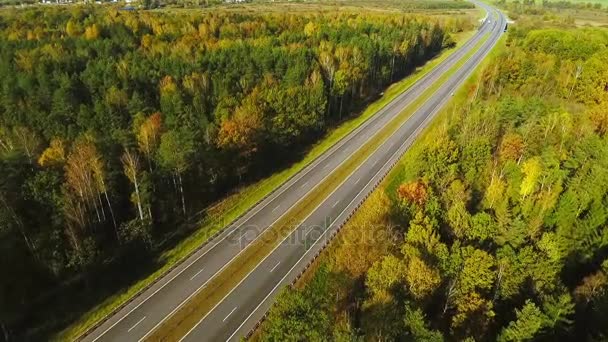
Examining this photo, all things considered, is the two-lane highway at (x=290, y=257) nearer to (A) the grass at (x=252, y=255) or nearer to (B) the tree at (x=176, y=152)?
(A) the grass at (x=252, y=255)

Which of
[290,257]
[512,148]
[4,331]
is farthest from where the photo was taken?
[512,148]

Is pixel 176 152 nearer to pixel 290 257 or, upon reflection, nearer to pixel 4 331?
pixel 290 257

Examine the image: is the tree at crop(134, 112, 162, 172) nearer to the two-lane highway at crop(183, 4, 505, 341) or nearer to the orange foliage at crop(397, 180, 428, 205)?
the two-lane highway at crop(183, 4, 505, 341)

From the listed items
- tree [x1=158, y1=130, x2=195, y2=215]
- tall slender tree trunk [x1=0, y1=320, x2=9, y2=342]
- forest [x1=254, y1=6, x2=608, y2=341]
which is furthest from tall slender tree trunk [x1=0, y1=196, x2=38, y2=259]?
forest [x1=254, y1=6, x2=608, y2=341]

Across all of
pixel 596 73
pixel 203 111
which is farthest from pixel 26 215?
pixel 596 73

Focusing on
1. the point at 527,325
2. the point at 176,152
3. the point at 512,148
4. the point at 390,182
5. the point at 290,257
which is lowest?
the point at 290,257

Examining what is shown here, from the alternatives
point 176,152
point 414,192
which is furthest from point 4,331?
point 414,192

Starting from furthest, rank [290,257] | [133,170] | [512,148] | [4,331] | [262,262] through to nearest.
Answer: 1. [512,148]
2. [290,257]
3. [133,170]
4. [262,262]
5. [4,331]
